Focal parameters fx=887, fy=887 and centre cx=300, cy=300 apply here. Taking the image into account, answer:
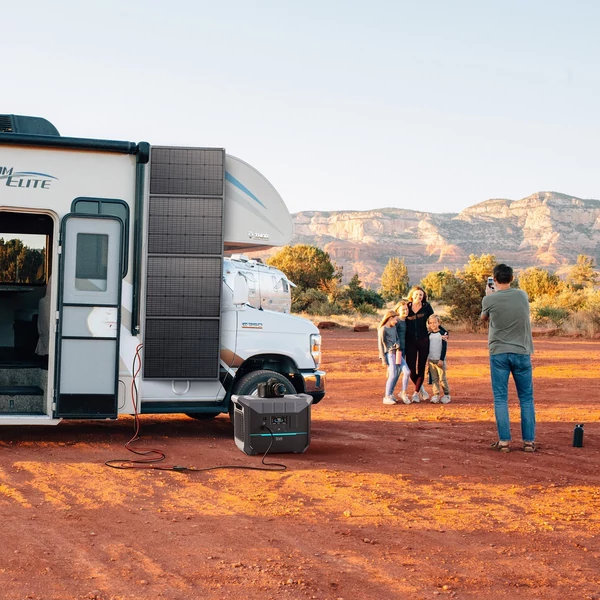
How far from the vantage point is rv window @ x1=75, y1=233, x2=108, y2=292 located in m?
9.57

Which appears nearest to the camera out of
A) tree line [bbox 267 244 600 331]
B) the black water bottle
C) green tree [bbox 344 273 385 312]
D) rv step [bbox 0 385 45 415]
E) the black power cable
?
the black power cable

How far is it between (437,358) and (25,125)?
7.57 meters

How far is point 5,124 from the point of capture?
9.73 meters

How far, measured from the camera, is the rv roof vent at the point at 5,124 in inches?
382

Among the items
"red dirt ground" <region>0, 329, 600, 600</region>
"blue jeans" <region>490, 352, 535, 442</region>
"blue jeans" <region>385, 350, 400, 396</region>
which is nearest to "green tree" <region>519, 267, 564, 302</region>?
"blue jeans" <region>385, 350, 400, 396</region>

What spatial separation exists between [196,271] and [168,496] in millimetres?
3147

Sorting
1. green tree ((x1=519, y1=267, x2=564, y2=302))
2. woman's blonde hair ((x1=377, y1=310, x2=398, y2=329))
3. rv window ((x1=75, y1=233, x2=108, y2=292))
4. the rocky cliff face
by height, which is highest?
the rocky cliff face

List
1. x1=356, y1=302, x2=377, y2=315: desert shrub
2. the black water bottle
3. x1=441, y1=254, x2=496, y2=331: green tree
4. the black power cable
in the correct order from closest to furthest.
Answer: the black power cable < the black water bottle < x1=441, y1=254, x2=496, y2=331: green tree < x1=356, y1=302, x2=377, y2=315: desert shrub

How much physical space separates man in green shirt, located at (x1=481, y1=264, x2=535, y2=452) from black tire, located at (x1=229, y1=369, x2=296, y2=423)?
93.7 inches

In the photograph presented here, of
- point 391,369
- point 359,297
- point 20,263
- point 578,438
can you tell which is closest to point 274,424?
point 578,438

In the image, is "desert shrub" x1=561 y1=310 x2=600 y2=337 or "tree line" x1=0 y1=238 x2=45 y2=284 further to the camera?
"desert shrub" x1=561 y1=310 x2=600 y2=337

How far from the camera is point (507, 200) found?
16275 centimetres

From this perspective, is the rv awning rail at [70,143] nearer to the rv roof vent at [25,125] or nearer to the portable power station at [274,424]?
the rv roof vent at [25,125]

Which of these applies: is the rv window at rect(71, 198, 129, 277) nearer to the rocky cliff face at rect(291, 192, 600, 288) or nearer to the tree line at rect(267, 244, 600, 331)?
the tree line at rect(267, 244, 600, 331)
